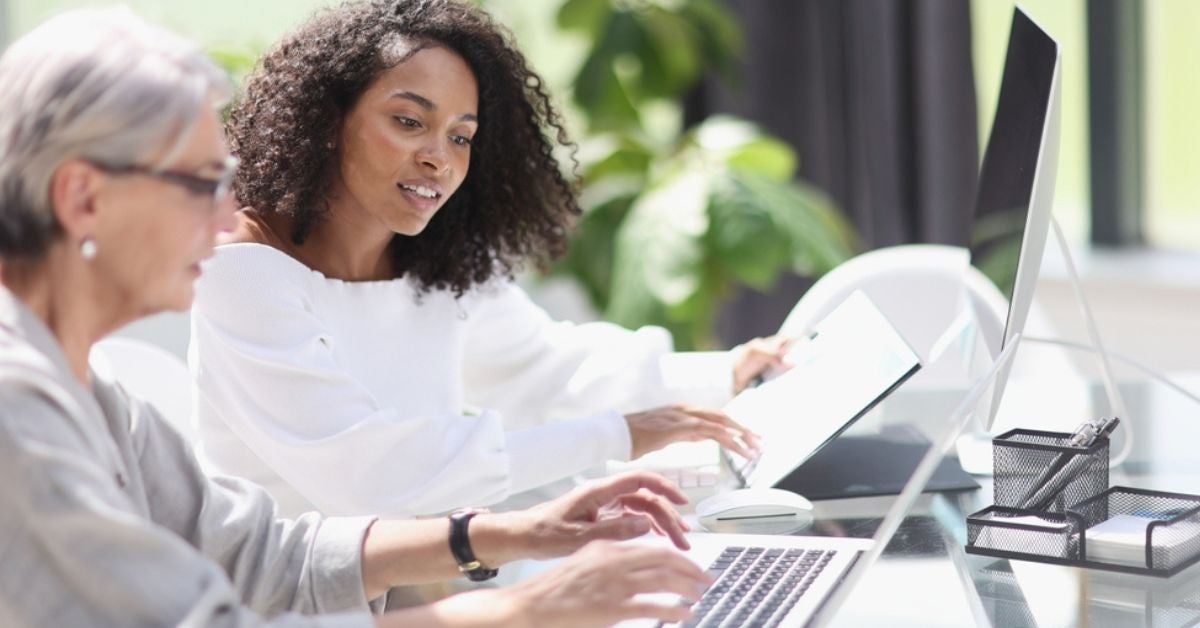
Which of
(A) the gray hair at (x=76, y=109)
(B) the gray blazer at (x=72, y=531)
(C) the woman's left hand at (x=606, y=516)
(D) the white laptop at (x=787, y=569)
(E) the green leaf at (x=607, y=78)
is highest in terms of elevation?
(A) the gray hair at (x=76, y=109)

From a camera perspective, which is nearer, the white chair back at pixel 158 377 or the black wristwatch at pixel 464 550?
the black wristwatch at pixel 464 550

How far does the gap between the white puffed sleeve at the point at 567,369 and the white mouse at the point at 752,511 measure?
46 cm

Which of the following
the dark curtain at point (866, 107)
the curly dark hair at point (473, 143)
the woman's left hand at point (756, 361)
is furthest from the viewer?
the dark curtain at point (866, 107)

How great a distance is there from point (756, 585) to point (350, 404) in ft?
1.67

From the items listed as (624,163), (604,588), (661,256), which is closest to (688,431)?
(604,588)

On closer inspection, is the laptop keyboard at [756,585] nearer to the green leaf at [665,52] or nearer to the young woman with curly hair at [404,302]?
the young woman with curly hair at [404,302]

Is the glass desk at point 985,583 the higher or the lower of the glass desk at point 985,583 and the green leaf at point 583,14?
the lower

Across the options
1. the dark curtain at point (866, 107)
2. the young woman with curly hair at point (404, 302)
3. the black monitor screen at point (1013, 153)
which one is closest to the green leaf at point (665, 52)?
the dark curtain at point (866, 107)

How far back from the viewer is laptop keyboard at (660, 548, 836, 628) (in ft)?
3.71

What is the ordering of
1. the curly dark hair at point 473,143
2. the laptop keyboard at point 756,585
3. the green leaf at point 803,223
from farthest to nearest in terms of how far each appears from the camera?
1. the green leaf at point 803,223
2. the curly dark hair at point 473,143
3. the laptop keyboard at point 756,585

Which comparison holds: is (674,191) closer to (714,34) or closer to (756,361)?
(714,34)

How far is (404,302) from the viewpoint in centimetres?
179

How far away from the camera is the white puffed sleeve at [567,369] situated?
2002 mm

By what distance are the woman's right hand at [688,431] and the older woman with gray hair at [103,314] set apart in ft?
1.98
